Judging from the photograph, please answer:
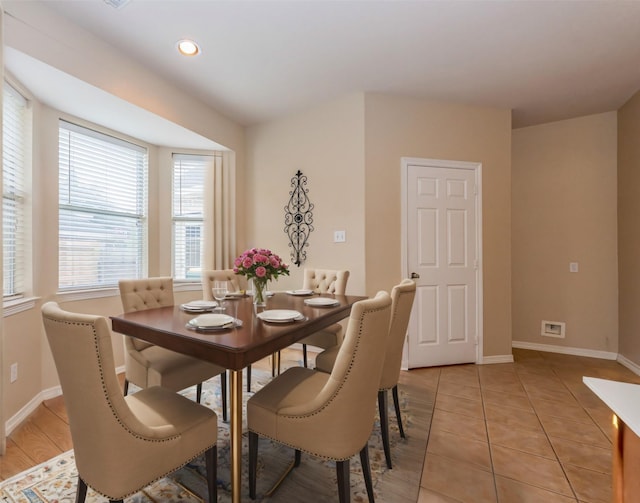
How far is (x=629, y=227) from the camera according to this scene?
124 inches

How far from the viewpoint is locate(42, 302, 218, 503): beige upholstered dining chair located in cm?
94

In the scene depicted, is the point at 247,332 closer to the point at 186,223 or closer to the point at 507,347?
the point at 186,223

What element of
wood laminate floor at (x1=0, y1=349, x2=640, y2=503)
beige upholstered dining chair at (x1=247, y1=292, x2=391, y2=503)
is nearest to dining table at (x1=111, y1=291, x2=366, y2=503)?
beige upholstered dining chair at (x1=247, y1=292, x2=391, y2=503)

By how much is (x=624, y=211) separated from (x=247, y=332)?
411cm

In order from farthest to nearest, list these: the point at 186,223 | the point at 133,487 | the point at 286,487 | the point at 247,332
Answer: the point at 186,223 → the point at 286,487 → the point at 247,332 → the point at 133,487

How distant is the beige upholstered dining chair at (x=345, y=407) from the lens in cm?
115

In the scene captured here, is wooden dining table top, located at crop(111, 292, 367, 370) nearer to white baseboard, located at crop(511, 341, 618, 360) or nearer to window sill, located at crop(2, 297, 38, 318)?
window sill, located at crop(2, 297, 38, 318)

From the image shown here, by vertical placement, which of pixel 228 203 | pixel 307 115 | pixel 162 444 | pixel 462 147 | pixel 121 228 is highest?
pixel 307 115

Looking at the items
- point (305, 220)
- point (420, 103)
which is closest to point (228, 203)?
point (305, 220)

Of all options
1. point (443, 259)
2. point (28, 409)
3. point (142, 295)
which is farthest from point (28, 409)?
point (443, 259)

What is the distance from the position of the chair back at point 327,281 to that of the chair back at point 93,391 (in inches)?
75.0

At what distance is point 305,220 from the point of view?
341 cm

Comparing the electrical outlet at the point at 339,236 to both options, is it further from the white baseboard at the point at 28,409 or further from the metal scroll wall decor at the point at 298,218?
the white baseboard at the point at 28,409

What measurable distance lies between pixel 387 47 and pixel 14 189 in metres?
2.96
